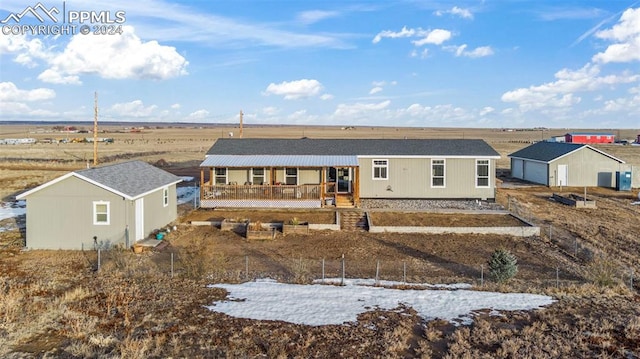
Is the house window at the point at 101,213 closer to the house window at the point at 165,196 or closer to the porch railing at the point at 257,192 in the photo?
the house window at the point at 165,196

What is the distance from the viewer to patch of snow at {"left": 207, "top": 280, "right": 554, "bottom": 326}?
444 inches

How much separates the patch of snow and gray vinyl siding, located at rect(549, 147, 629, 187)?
25934 mm

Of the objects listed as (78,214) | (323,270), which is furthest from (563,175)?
(78,214)

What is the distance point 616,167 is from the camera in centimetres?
3550

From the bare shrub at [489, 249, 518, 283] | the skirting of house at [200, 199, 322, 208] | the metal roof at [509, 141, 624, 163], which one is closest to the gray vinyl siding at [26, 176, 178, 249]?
the skirting of house at [200, 199, 322, 208]

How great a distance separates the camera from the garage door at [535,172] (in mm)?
36469

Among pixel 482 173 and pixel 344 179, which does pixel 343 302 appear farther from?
pixel 482 173

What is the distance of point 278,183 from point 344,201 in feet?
13.5

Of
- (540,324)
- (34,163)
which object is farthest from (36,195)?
(34,163)

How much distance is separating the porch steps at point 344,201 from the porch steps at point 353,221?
1.97 metres

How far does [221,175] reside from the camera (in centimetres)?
2873

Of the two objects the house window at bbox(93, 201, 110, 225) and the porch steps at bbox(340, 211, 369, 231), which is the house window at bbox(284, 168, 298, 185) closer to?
the porch steps at bbox(340, 211, 369, 231)

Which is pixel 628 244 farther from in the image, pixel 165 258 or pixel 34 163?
pixel 34 163

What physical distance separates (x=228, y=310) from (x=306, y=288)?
107 inches
